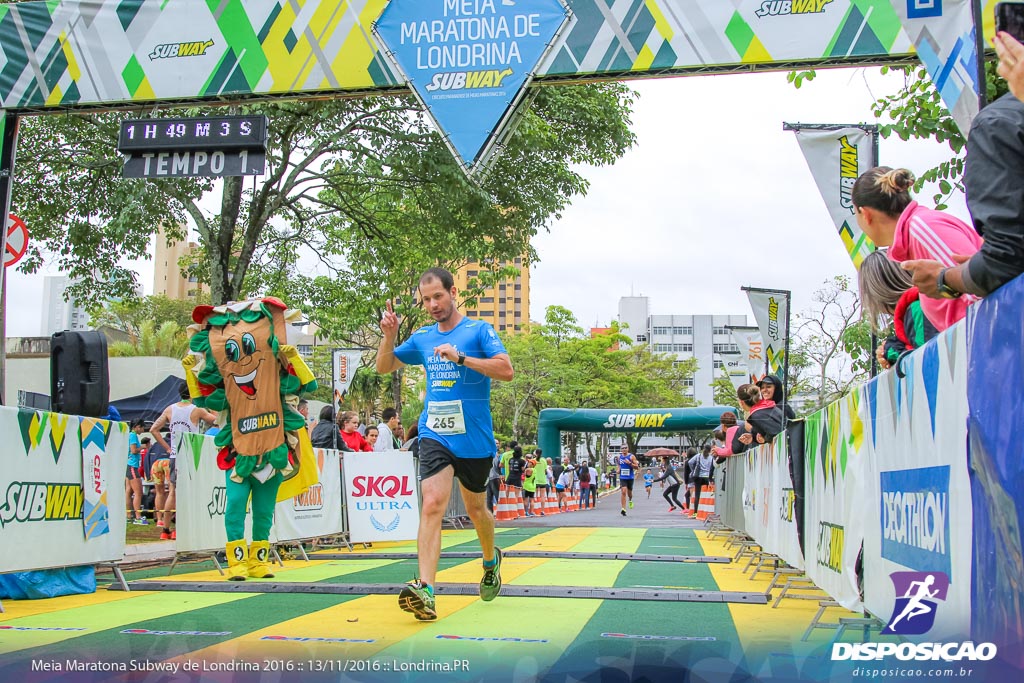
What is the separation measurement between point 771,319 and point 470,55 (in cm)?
910

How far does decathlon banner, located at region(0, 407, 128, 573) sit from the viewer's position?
571cm

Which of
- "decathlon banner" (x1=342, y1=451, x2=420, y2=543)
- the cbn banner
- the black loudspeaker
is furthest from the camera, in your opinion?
"decathlon banner" (x1=342, y1=451, x2=420, y2=543)

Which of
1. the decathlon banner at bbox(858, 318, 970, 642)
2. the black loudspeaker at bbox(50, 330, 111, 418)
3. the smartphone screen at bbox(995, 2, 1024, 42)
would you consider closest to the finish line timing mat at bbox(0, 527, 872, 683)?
the decathlon banner at bbox(858, 318, 970, 642)

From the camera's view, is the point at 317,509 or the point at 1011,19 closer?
the point at 1011,19

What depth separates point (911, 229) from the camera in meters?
3.84

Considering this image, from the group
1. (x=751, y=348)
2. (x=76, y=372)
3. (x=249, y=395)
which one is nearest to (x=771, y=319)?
(x=751, y=348)

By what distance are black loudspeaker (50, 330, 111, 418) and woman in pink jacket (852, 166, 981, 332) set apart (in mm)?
5176

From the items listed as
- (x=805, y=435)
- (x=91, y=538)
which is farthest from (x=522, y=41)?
(x=91, y=538)

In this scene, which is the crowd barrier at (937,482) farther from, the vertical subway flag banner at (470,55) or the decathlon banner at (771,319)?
the decathlon banner at (771,319)

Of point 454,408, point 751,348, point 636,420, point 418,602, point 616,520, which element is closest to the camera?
point 418,602

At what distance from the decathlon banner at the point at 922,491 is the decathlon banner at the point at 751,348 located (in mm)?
17605

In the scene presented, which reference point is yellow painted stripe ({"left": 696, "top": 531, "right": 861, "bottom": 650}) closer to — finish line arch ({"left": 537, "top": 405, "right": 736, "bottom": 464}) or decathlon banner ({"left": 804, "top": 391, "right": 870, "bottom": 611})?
decathlon banner ({"left": 804, "top": 391, "right": 870, "bottom": 611})

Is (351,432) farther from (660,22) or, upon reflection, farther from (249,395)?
(660,22)

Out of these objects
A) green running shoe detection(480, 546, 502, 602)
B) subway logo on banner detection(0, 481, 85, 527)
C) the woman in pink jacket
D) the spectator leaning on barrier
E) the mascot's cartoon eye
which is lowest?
green running shoe detection(480, 546, 502, 602)
